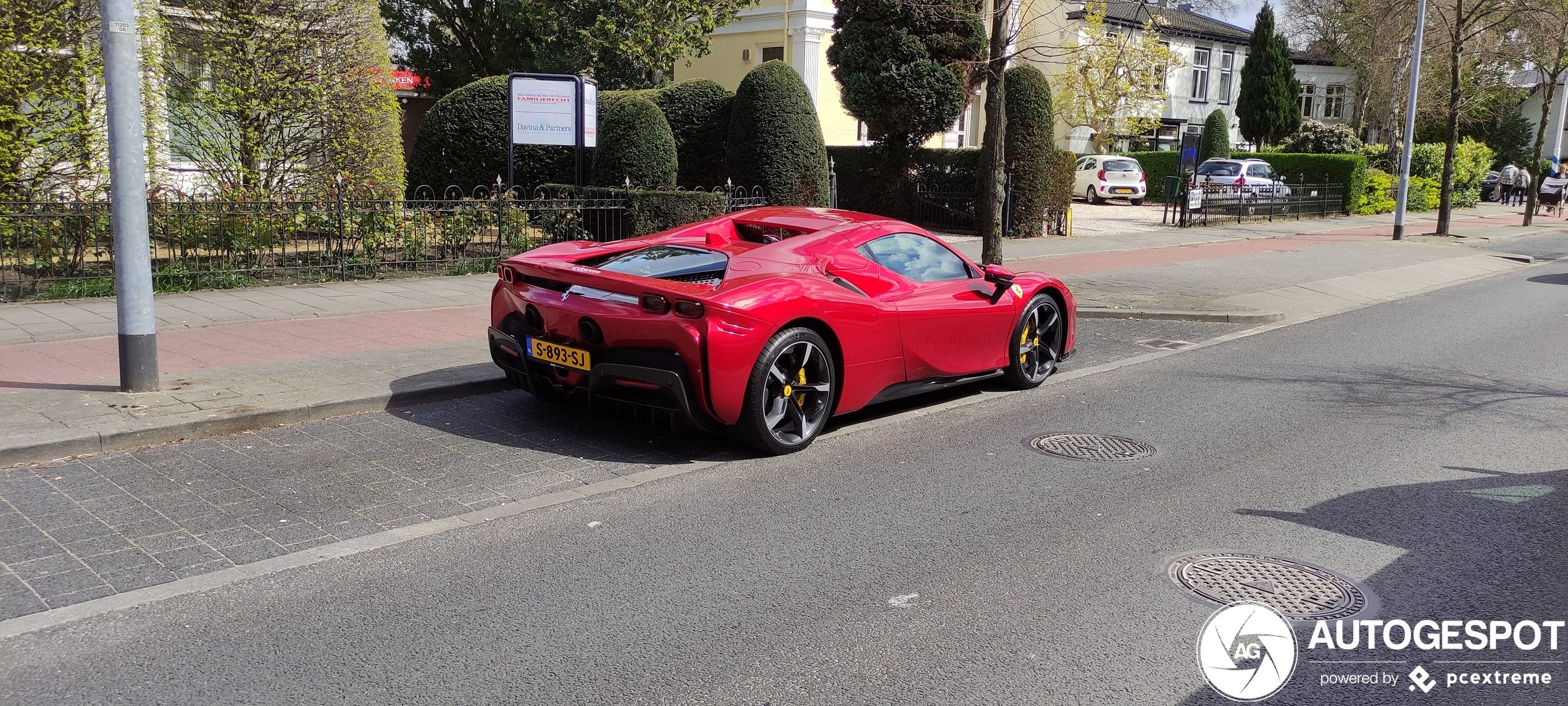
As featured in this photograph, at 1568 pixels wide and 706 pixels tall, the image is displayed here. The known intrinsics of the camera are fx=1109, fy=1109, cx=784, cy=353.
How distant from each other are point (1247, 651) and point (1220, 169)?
32712 millimetres

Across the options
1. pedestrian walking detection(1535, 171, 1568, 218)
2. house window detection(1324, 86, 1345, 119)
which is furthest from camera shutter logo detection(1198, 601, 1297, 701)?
house window detection(1324, 86, 1345, 119)

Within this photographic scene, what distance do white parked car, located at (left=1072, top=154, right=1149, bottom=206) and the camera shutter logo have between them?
1214 inches

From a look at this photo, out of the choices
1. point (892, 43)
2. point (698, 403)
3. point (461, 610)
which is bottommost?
point (461, 610)

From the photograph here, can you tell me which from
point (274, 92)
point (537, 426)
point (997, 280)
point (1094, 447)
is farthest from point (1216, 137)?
point (537, 426)

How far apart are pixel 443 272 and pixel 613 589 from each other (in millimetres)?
10098

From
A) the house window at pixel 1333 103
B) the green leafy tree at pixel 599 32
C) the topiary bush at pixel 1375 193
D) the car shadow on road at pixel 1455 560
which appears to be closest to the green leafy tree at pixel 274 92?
the car shadow on road at pixel 1455 560

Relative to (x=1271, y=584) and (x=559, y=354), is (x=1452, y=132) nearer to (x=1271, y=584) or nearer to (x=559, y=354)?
(x=1271, y=584)

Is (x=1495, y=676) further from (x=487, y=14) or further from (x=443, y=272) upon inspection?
(x=487, y=14)

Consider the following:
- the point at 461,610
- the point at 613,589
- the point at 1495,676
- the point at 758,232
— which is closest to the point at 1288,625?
the point at 1495,676

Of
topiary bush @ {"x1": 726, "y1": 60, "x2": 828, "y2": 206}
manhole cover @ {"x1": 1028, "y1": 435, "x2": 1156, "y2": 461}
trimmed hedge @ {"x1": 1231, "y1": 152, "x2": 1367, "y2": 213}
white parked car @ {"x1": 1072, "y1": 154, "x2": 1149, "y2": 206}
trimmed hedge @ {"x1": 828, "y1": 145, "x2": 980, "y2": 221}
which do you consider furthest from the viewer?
white parked car @ {"x1": 1072, "y1": 154, "x2": 1149, "y2": 206}

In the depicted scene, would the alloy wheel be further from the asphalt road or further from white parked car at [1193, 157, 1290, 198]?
white parked car at [1193, 157, 1290, 198]

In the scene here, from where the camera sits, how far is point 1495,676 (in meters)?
3.70

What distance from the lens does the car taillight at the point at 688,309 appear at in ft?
19.0

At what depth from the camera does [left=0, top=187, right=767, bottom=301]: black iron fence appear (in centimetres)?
1060
